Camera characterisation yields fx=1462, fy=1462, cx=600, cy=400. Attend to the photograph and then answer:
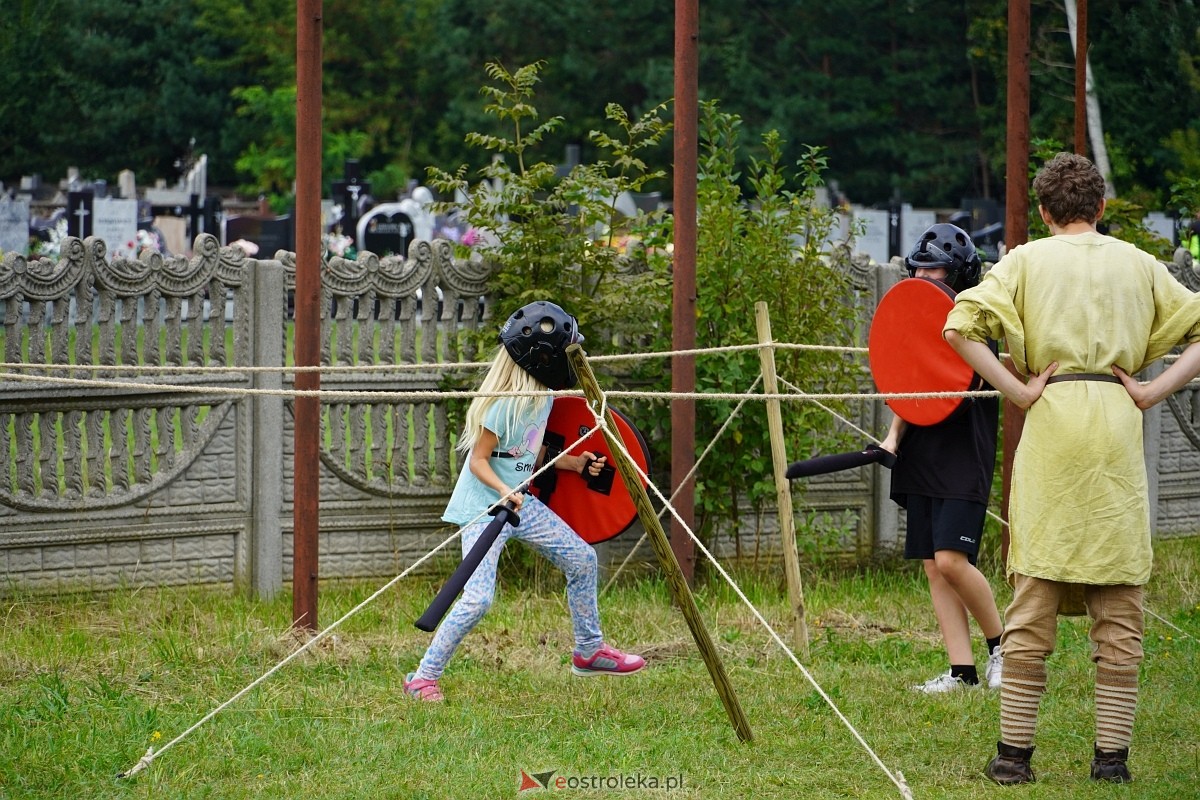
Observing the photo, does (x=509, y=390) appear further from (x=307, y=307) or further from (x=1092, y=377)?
(x=1092, y=377)

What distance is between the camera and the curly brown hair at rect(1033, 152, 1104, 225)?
4367mm

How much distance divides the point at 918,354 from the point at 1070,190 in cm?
127

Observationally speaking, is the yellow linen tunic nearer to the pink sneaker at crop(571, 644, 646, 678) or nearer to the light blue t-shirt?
the light blue t-shirt

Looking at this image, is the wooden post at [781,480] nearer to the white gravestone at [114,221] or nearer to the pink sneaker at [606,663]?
the pink sneaker at [606,663]

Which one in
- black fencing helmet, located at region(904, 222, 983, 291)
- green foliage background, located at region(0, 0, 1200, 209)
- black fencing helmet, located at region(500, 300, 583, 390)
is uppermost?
green foliage background, located at region(0, 0, 1200, 209)

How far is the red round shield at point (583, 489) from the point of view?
558cm

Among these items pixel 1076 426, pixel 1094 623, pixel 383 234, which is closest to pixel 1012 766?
pixel 1094 623

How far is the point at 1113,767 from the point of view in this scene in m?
4.42

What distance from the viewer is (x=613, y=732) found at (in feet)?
16.6

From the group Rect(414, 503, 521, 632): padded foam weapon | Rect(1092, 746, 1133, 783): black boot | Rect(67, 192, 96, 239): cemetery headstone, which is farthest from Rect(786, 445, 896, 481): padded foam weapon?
Rect(67, 192, 96, 239): cemetery headstone

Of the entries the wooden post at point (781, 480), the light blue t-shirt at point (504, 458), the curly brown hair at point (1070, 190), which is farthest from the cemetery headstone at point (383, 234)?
the curly brown hair at point (1070, 190)

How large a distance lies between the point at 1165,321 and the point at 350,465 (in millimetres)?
4297

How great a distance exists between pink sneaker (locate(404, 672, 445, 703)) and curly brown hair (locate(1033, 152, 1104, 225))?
2.75 metres

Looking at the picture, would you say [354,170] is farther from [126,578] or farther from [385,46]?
[385,46]
